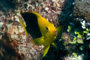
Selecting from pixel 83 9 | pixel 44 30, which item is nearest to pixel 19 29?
pixel 44 30

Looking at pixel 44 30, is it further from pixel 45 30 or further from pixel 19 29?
pixel 19 29

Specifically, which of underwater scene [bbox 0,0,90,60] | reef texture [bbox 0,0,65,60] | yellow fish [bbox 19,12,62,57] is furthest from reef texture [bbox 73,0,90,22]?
yellow fish [bbox 19,12,62,57]

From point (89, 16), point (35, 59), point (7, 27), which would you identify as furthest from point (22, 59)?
point (89, 16)

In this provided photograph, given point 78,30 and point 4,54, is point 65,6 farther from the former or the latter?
point 4,54

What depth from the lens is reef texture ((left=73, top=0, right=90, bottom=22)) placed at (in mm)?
2158

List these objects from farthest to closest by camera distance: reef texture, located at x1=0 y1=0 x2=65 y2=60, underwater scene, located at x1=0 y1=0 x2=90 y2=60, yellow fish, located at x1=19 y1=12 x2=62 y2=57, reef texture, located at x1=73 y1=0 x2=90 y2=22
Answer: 1. reef texture, located at x1=0 y1=0 x2=65 y2=60
2. reef texture, located at x1=73 y1=0 x2=90 y2=22
3. underwater scene, located at x1=0 y1=0 x2=90 y2=60
4. yellow fish, located at x1=19 y1=12 x2=62 y2=57

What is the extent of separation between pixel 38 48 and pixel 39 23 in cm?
123

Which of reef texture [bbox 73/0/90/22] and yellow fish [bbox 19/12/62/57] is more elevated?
reef texture [bbox 73/0/90/22]

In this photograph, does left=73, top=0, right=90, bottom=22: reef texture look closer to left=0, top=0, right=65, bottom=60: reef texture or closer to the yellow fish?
left=0, top=0, right=65, bottom=60: reef texture

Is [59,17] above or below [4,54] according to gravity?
above

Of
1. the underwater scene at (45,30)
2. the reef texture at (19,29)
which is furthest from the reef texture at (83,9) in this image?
the reef texture at (19,29)

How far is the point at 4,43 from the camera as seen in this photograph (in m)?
2.94

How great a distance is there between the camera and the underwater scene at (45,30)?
1.76 m

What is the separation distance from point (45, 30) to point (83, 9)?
1.15 metres
